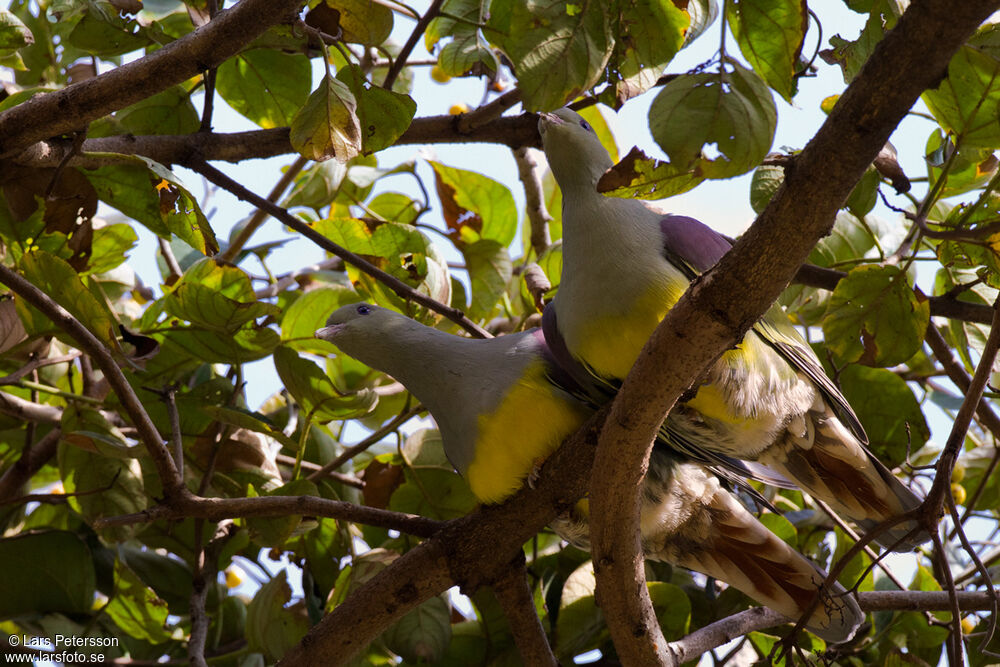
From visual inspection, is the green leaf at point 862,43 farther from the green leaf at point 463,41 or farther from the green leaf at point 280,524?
the green leaf at point 280,524

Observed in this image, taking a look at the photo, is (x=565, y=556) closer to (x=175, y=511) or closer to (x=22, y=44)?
(x=175, y=511)

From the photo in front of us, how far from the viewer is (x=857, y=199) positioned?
1.69 metres

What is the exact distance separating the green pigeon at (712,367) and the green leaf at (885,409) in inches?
8.4

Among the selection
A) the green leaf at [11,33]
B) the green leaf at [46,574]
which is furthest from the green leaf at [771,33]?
the green leaf at [46,574]

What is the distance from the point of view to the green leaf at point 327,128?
1.56 m

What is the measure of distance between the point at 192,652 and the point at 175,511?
348 mm

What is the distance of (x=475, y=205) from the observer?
2461mm

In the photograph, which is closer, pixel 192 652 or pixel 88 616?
pixel 192 652

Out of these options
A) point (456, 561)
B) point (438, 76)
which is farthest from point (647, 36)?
point (438, 76)

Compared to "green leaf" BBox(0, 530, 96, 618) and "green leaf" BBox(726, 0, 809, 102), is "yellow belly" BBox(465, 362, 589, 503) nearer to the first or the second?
"green leaf" BBox(726, 0, 809, 102)

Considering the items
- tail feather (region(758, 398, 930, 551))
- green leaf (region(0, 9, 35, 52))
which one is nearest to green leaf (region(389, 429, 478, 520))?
tail feather (region(758, 398, 930, 551))

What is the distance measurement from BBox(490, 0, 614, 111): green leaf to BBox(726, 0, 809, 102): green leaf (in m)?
0.28

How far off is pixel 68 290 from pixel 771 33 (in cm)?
140

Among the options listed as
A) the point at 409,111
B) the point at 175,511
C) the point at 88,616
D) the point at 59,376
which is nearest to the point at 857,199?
the point at 409,111
